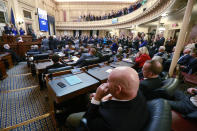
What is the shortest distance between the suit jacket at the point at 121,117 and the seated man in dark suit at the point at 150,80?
63cm

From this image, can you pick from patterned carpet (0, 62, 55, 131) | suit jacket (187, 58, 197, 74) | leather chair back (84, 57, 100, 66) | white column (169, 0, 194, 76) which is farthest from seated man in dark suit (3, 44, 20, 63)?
suit jacket (187, 58, 197, 74)

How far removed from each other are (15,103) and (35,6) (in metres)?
13.8

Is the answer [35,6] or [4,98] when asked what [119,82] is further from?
[35,6]

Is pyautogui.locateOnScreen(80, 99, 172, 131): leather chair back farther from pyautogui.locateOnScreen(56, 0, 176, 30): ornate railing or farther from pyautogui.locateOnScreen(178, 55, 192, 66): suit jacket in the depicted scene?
pyautogui.locateOnScreen(56, 0, 176, 30): ornate railing

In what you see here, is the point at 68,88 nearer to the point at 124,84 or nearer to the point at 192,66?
the point at 124,84

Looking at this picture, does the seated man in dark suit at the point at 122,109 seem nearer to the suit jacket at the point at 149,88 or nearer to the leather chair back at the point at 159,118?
the leather chair back at the point at 159,118

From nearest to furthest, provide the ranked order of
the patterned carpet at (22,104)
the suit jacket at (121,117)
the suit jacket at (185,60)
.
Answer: the suit jacket at (121,117), the patterned carpet at (22,104), the suit jacket at (185,60)

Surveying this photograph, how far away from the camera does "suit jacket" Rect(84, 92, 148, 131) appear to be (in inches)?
27.4

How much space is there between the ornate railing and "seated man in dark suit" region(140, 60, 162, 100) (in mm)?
4767

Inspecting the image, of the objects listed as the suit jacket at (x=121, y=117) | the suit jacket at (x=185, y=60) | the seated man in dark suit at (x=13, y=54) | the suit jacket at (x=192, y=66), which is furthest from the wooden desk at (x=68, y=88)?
the seated man in dark suit at (x=13, y=54)

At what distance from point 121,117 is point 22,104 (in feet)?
9.01

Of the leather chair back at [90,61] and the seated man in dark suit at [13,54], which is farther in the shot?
the seated man in dark suit at [13,54]

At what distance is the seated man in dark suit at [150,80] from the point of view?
1387mm

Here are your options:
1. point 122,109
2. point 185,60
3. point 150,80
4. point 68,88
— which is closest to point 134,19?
point 185,60
